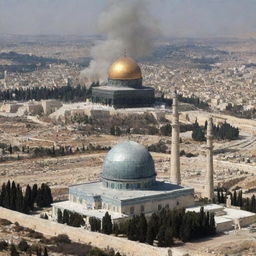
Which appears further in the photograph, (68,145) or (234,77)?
(234,77)

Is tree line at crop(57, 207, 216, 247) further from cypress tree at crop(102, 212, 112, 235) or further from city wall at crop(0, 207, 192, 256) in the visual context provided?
city wall at crop(0, 207, 192, 256)

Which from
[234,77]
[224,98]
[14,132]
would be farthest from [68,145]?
[234,77]

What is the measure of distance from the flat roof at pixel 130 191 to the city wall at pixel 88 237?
247 cm

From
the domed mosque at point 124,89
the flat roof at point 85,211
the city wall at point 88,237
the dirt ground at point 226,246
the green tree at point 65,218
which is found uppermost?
the domed mosque at point 124,89

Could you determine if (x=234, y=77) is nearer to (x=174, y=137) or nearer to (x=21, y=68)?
(x=21, y=68)

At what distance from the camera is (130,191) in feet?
112

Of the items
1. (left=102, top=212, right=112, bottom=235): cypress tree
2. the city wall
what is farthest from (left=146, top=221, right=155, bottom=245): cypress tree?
(left=102, top=212, right=112, bottom=235): cypress tree

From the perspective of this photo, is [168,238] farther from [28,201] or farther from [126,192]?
[28,201]

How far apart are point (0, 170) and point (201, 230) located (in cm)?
1771

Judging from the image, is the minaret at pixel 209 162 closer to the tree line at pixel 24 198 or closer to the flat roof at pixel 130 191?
the flat roof at pixel 130 191

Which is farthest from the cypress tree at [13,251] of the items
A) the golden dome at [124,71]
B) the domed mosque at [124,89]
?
the golden dome at [124,71]

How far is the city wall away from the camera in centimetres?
2856

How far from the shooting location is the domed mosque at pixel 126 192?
33.3 m

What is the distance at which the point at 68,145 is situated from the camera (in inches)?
2191
